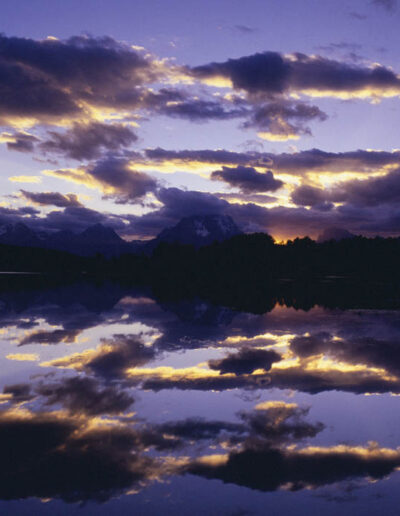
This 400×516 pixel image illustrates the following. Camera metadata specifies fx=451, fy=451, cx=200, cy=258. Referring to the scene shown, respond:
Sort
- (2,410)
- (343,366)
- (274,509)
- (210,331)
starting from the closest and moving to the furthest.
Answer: (274,509), (2,410), (343,366), (210,331)

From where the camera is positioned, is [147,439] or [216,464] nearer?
[216,464]

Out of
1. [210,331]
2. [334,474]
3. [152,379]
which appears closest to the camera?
[334,474]

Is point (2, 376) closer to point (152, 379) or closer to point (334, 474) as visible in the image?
point (152, 379)

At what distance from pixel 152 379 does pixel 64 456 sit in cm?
656

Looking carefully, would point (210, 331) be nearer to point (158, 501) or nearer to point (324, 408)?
point (324, 408)

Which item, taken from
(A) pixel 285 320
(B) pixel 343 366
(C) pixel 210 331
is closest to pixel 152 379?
(B) pixel 343 366

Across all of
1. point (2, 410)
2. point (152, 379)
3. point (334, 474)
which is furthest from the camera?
point (152, 379)

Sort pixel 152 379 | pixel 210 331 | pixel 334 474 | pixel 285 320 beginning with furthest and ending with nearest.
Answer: pixel 285 320
pixel 210 331
pixel 152 379
pixel 334 474

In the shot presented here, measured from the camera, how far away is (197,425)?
39.2ft

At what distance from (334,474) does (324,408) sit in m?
4.27

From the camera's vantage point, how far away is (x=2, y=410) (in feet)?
41.5

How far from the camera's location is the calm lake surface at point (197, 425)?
845cm

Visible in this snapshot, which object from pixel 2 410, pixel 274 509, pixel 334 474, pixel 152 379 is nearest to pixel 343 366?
pixel 152 379

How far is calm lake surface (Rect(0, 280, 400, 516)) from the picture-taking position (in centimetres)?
845
